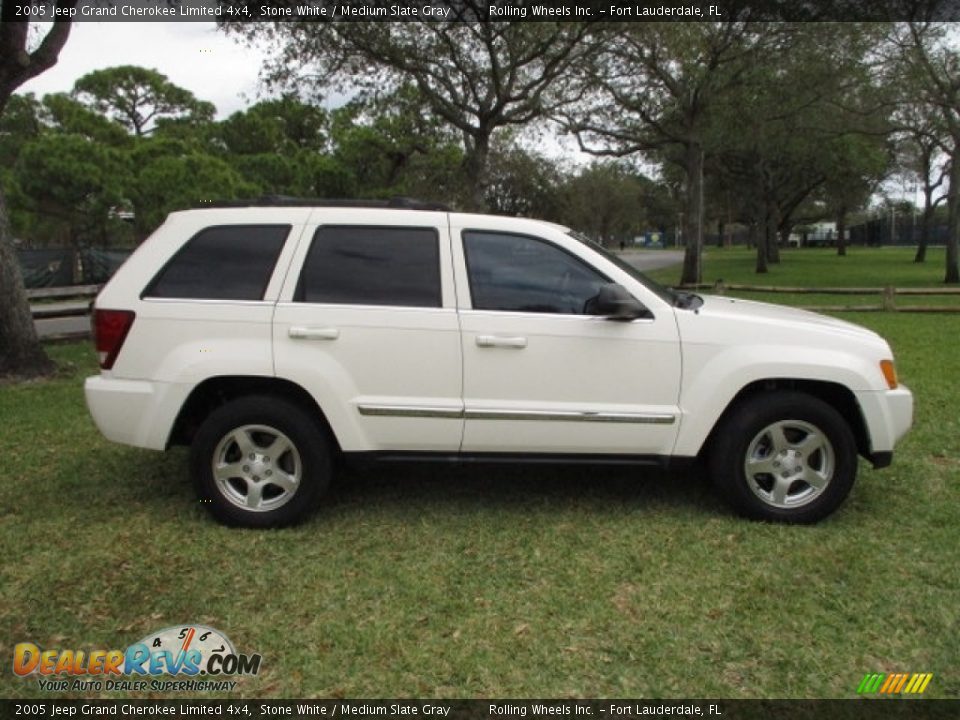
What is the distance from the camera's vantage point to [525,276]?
4.15m

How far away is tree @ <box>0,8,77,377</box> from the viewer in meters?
8.12

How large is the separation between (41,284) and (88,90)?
26.9 m

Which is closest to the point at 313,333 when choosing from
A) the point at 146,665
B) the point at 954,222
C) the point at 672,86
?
the point at 146,665

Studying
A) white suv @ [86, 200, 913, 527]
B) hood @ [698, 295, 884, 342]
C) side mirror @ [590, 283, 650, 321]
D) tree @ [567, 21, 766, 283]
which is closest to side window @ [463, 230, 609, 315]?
white suv @ [86, 200, 913, 527]

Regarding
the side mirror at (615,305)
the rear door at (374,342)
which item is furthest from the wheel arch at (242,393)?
the side mirror at (615,305)

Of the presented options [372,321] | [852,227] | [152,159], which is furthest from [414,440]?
[852,227]

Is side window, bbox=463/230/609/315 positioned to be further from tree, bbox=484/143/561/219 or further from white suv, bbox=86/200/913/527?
tree, bbox=484/143/561/219

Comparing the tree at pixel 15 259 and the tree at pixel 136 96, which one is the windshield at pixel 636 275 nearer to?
the tree at pixel 15 259

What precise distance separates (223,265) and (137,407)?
0.90 metres

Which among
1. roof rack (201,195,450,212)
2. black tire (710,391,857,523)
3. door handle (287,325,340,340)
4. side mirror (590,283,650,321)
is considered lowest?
black tire (710,391,857,523)

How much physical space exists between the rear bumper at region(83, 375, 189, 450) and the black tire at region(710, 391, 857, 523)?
9.86ft

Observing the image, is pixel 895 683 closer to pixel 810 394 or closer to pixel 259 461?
pixel 810 394

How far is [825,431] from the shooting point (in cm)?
408

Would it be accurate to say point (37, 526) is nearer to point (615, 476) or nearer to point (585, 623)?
point (585, 623)
